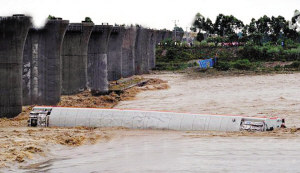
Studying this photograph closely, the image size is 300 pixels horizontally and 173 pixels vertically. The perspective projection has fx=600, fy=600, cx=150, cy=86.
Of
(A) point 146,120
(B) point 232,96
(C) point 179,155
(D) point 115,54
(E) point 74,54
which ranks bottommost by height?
(C) point 179,155

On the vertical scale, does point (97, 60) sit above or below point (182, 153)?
above

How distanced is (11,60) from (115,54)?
28219mm

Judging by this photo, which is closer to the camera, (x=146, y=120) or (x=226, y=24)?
(x=146, y=120)

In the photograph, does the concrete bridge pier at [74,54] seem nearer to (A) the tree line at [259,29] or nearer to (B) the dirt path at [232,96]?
(B) the dirt path at [232,96]

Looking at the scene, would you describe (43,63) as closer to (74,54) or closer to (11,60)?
(74,54)

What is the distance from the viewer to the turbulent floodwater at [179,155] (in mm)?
21172

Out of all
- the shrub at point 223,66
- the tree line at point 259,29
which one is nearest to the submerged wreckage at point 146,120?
the shrub at point 223,66

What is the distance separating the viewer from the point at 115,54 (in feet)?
201

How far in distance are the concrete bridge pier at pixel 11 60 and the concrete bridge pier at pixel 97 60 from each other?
1500 centimetres

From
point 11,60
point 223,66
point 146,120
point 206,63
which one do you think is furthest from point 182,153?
point 206,63

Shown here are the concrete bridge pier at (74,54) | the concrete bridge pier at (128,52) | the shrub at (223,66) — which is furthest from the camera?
the shrub at (223,66)

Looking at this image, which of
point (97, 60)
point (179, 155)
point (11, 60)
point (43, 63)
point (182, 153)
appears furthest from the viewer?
point (97, 60)

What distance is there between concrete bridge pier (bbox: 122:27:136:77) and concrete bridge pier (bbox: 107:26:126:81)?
3914mm

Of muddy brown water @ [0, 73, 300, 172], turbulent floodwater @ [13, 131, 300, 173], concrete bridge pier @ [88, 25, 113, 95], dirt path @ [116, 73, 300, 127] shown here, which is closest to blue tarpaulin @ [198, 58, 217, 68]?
dirt path @ [116, 73, 300, 127]
